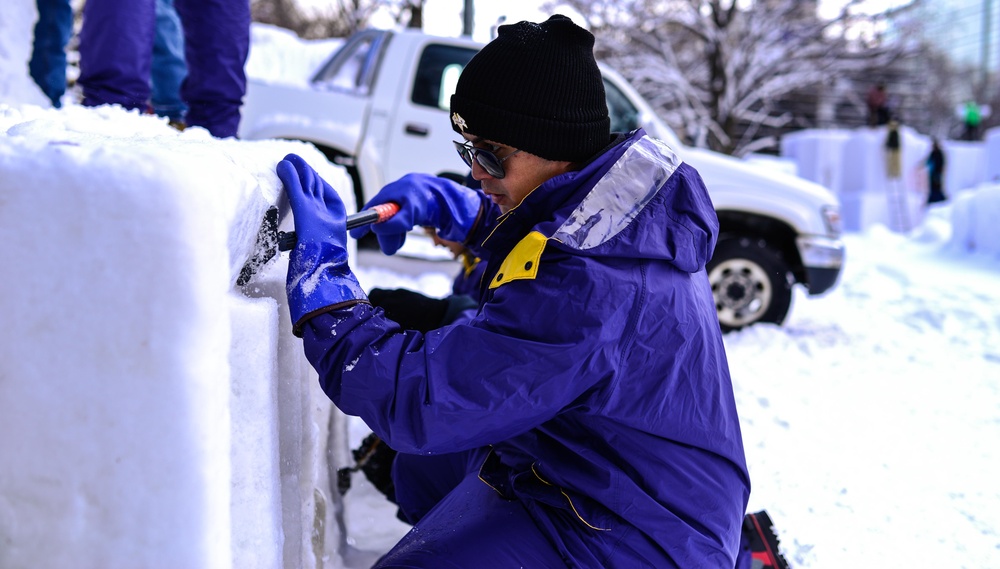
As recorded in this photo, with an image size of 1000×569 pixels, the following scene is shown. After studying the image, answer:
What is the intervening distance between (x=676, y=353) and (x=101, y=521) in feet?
3.38

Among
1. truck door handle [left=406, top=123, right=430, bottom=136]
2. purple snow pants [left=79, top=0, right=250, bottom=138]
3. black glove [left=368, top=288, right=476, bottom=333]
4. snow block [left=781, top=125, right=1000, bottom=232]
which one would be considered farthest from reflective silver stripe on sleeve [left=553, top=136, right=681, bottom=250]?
snow block [left=781, top=125, right=1000, bottom=232]

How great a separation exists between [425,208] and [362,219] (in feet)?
1.61

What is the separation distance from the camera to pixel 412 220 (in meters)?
2.23

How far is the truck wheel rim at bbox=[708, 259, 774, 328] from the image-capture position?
5109 mm

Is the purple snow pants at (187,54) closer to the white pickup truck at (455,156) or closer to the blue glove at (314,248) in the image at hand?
the blue glove at (314,248)

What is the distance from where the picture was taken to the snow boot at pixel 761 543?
2092mm

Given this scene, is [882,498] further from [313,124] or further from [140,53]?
[313,124]

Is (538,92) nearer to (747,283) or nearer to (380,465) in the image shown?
(380,465)

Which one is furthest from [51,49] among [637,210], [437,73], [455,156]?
[637,210]

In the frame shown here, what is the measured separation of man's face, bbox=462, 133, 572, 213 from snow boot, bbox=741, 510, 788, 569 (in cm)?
Result: 114

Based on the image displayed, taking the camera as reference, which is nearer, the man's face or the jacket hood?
the jacket hood

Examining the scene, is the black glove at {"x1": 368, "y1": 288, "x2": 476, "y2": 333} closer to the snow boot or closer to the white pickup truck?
the snow boot

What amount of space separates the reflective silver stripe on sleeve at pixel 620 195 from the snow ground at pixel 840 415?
59 centimetres

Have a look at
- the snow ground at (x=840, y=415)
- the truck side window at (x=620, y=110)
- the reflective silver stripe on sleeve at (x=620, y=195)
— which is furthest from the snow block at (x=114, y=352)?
the truck side window at (x=620, y=110)
